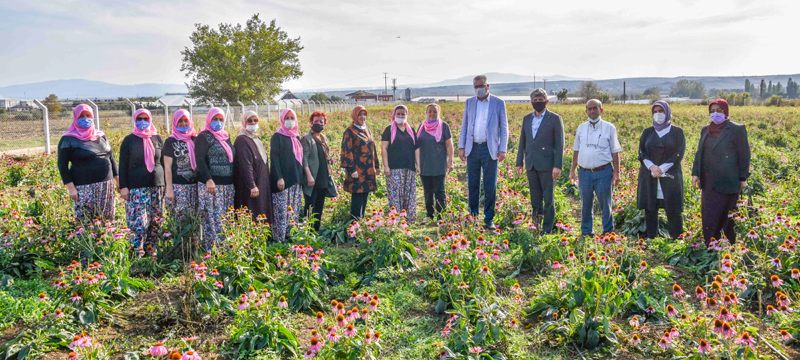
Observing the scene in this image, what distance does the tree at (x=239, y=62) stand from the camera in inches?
1468

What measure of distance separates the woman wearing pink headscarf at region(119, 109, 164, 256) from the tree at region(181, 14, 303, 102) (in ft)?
108

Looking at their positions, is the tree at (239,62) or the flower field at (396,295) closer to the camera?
the flower field at (396,295)

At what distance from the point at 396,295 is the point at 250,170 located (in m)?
2.12

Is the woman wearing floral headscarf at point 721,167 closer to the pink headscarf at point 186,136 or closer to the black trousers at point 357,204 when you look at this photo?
the black trousers at point 357,204

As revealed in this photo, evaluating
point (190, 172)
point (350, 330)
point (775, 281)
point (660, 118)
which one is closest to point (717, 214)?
point (660, 118)

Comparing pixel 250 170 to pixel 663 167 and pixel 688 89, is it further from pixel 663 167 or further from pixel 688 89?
pixel 688 89

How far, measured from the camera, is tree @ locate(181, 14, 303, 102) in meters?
37.3

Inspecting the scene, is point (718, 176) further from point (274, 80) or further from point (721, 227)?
point (274, 80)

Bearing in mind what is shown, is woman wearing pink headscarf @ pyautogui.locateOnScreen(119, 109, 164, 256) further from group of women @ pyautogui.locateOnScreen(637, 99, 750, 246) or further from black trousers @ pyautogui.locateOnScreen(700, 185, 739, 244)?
black trousers @ pyautogui.locateOnScreen(700, 185, 739, 244)

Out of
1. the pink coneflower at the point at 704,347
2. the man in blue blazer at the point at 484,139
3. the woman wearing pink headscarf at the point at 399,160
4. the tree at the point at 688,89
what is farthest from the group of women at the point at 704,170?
the tree at the point at 688,89

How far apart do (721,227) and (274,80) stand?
1497 inches

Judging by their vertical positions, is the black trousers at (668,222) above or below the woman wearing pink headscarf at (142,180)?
below

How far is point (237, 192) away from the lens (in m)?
5.71

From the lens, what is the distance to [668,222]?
589 centimetres
